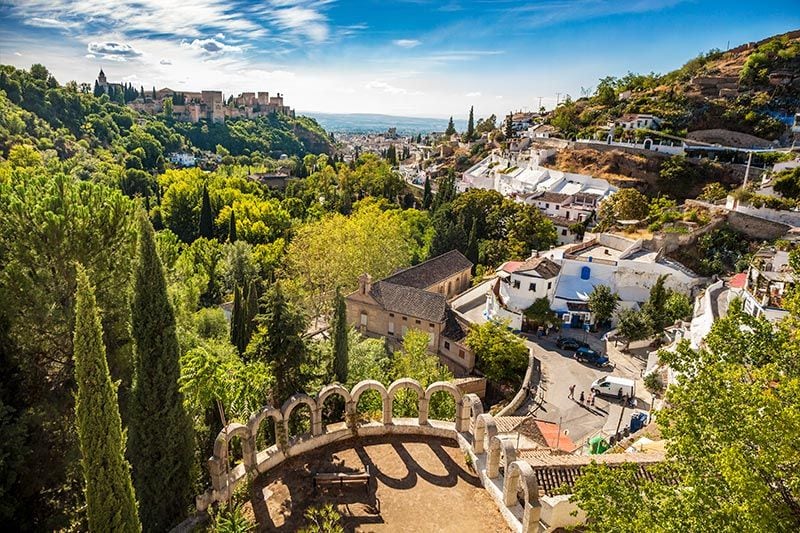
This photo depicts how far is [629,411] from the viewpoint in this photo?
25844 mm

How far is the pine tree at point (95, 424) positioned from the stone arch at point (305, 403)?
4.35 metres

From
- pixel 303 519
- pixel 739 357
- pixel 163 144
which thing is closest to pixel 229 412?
pixel 303 519

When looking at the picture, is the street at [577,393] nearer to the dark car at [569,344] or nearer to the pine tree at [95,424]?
the dark car at [569,344]

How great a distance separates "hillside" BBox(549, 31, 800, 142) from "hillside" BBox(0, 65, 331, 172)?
83.8 m

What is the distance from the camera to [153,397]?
1310 cm

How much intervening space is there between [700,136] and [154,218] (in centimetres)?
7596

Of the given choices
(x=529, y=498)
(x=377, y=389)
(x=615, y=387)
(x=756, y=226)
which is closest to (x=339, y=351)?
(x=377, y=389)

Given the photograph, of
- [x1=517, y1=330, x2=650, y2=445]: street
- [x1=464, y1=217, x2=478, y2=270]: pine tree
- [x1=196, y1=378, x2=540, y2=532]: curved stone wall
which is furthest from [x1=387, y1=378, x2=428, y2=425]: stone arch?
[x1=464, y1=217, x2=478, y2=270]: pine tree

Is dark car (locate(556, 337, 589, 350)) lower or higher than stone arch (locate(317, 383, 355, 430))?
lower

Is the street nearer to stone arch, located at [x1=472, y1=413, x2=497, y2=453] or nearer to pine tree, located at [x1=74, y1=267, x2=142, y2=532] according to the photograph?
stone arch, located at [x1=472, y1=413, x2=497, y2=453]

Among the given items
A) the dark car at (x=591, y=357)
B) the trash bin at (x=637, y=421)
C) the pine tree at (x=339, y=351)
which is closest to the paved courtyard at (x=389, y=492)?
the pine tree at (x=339, y=351)

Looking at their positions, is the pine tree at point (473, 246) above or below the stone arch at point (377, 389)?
below

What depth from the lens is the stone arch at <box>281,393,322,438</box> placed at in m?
13.9

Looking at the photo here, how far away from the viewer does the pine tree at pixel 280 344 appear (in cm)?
1606
